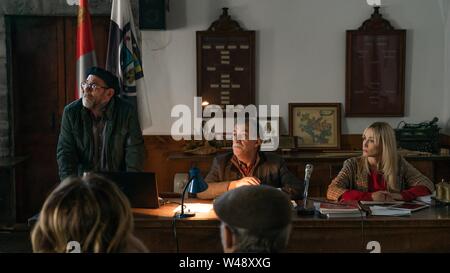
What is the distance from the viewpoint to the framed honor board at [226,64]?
232 inches

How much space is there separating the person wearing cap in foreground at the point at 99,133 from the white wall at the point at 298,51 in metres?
1.77

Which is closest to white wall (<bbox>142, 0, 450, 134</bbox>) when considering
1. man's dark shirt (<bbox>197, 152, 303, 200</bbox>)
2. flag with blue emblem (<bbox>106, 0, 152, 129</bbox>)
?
flag with blue emblem (<bbox>106, 0, 152, 129</bbox>)

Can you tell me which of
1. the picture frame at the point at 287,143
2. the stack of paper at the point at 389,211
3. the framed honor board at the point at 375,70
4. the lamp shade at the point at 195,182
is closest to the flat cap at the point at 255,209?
the lamp shade at the point at 195,182

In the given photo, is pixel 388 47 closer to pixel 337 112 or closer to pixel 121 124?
pixel 337 112

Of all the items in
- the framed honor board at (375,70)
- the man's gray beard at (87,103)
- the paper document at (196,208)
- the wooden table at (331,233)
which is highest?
the framed honor board at (375,70)

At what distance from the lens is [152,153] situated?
5930 millimetres

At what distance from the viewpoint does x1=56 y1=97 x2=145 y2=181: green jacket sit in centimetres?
411

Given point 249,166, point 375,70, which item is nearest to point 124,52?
point 249,166

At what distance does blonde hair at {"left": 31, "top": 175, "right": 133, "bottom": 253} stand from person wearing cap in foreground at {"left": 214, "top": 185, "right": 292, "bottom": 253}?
251mm

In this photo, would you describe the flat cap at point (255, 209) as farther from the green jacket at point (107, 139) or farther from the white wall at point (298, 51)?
the white wall at point (298, 51)

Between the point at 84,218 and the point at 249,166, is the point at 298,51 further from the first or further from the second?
the point at 84,218

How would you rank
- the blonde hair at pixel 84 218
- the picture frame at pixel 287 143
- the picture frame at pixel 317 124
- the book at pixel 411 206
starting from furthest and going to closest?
the picture frame at pixel 317 124
the picture frame at pixel 287 143
the book at pixel 411 206
the blonde hair at pixel 84 218
